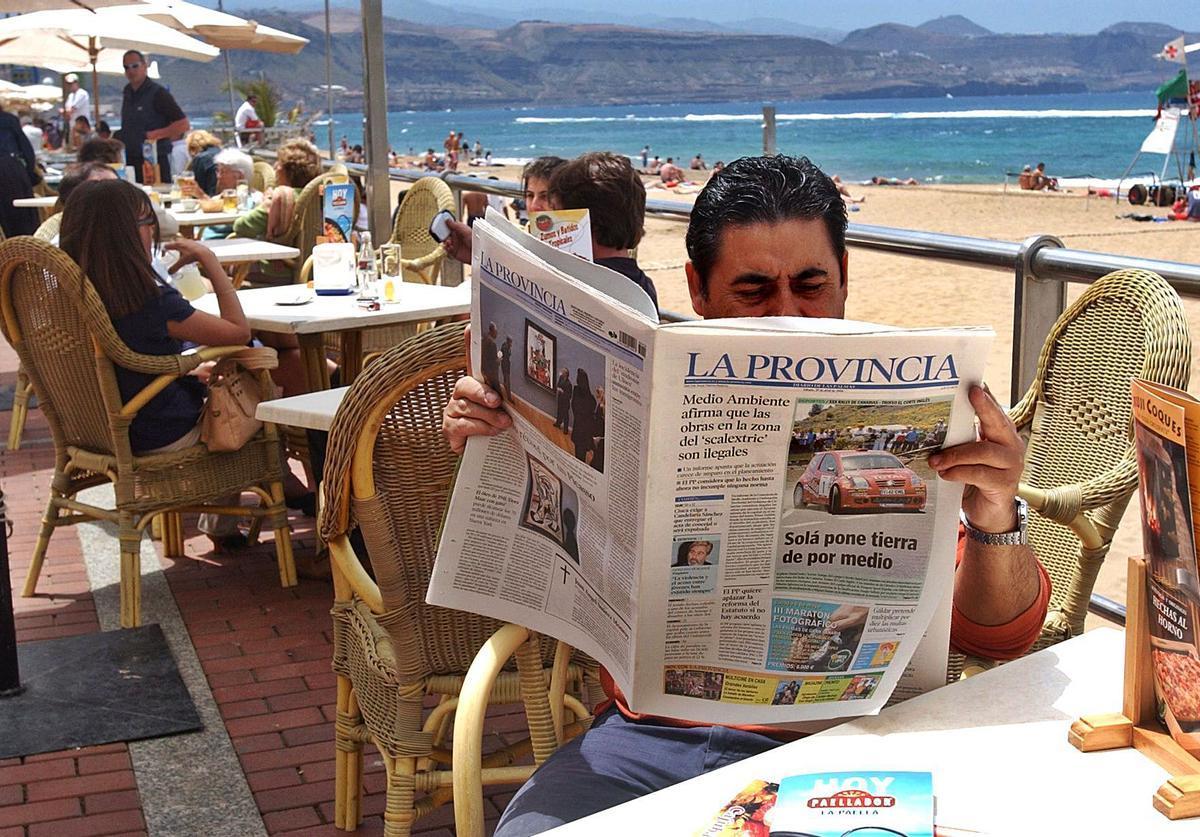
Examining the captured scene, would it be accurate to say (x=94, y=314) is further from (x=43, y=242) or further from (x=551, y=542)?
(x=551, y=542)

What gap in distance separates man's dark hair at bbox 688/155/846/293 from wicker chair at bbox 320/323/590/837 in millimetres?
509

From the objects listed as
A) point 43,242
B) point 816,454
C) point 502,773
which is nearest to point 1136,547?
point 502,773

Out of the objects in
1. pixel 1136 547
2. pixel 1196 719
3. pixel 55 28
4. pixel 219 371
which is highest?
pixel 55 28

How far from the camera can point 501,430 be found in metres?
1.52

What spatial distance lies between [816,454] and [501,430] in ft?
1.42

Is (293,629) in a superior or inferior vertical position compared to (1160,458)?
inferior

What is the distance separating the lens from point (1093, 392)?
7.27 feet

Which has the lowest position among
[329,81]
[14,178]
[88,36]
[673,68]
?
[14,178]

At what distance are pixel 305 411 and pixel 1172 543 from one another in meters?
2.18

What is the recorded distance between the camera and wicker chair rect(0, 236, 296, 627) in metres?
3.54

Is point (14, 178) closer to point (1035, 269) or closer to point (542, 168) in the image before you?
point (542, 168)

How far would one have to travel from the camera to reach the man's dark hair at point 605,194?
3.34 meters

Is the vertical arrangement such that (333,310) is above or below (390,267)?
below

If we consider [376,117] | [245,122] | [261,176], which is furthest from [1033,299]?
[245,122]
